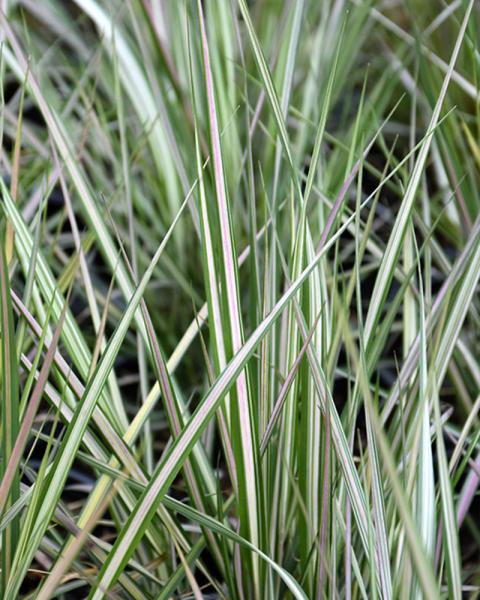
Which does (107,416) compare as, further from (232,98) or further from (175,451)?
(232,98)

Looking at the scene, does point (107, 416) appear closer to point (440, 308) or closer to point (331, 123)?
point (440, 308)

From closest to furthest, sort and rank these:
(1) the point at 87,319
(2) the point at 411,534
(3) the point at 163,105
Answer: (2) the point at 411,534, (3) the point at 163,105, (1) the point at 87,319

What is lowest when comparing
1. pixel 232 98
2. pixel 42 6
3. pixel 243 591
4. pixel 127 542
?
pixel 243 591

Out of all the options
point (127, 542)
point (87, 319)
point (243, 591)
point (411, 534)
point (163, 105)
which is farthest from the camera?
point (87, 319)

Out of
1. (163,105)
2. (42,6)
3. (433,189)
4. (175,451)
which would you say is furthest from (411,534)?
(42,6)

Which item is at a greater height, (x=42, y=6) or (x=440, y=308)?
(x=42, y=6)

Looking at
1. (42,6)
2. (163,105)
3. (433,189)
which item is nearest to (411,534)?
(163,105)

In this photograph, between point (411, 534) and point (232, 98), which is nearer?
point (411, 534)

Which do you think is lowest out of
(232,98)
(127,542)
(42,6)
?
(127,542)

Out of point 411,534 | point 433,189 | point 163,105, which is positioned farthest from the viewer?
point 433,189
